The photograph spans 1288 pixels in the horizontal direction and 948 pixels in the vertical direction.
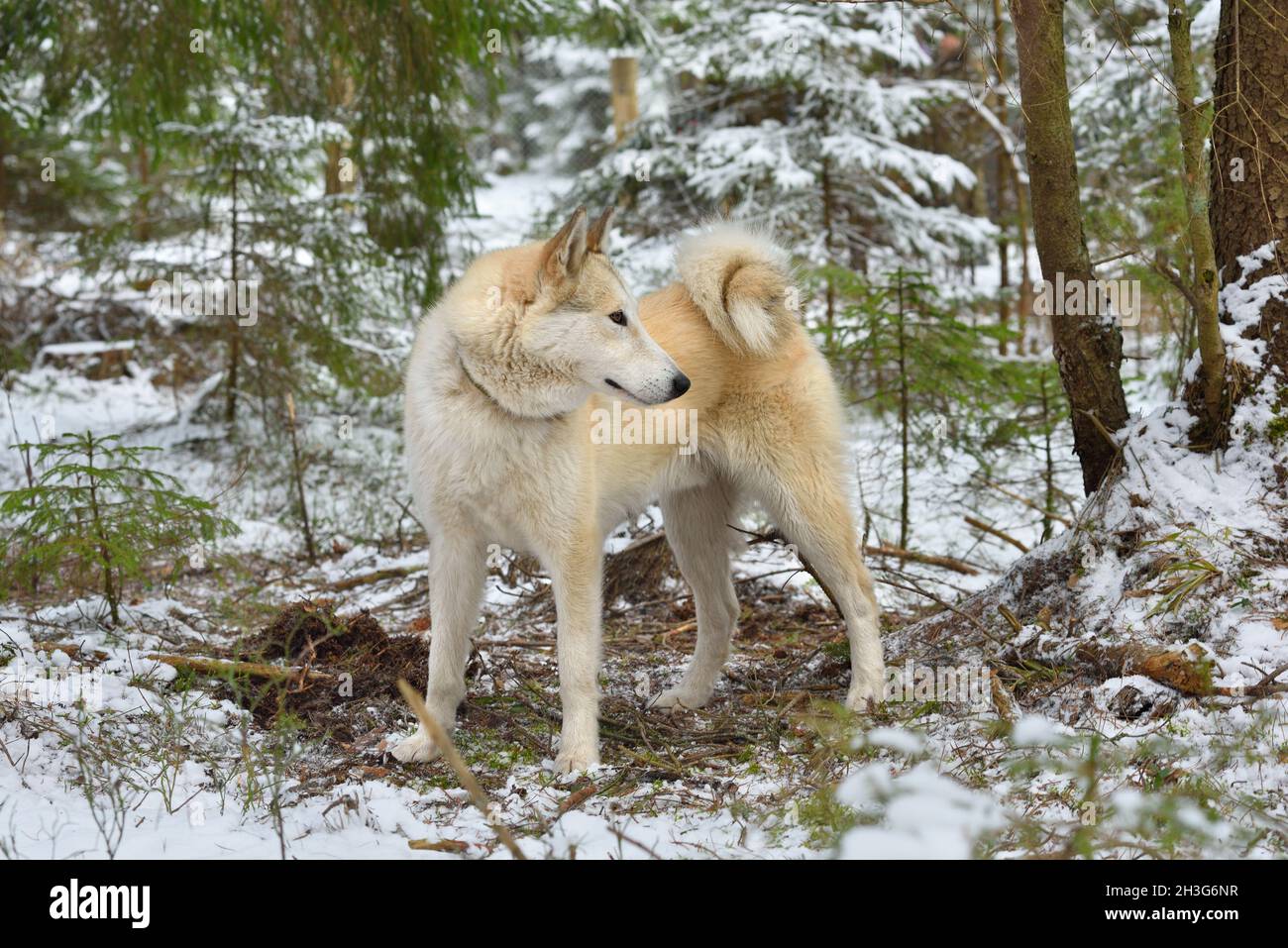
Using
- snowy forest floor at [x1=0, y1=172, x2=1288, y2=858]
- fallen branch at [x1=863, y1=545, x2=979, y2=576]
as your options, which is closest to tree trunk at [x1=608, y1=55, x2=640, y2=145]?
fallen branch at [x1=863, y1=545, x2=979, y2=576]

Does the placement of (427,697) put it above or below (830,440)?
below

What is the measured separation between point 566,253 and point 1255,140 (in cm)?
246

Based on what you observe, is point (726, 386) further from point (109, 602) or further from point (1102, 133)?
point (1102, 133)

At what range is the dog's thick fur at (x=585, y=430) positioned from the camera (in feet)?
11.8

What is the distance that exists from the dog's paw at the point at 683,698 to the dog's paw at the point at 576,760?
29.5 inches

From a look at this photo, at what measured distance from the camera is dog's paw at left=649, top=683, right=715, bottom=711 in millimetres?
4272

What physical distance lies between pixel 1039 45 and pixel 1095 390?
135 cm

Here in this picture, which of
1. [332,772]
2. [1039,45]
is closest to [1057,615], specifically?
[1039,45]

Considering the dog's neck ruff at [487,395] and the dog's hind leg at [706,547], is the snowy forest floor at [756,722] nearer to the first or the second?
the dog's hind leg at [706,547]

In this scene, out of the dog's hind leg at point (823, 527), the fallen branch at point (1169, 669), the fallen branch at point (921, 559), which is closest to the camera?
the fallen branch at point (1169, 669)

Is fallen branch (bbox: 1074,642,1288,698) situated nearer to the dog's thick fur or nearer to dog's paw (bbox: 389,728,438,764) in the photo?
the dog's thick fur

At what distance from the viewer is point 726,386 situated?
430cm

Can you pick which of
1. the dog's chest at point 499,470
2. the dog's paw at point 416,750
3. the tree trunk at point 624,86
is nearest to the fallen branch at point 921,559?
the dog's chest at point 499,470
